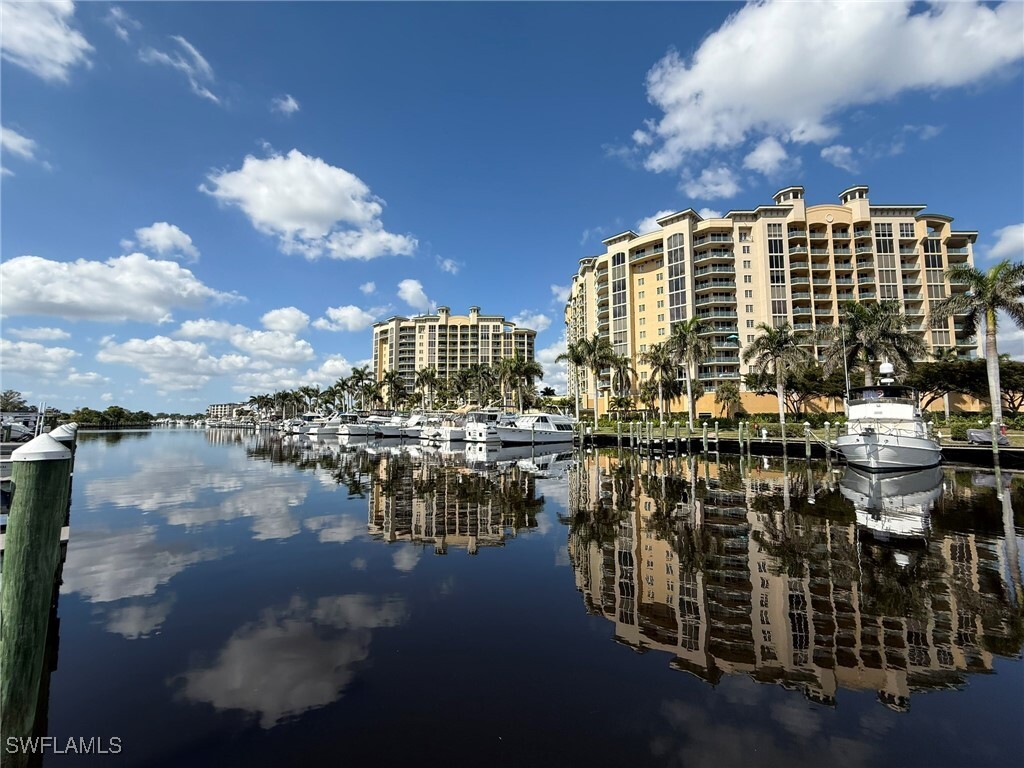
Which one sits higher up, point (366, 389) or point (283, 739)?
point (366, 389)

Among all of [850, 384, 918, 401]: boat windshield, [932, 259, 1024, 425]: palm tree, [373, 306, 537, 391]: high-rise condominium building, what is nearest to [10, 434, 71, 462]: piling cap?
[850, 384, 918, 401]: boat windshield

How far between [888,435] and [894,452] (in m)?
0.98

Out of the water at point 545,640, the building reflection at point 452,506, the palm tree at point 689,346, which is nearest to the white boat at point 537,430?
the palm tree at point 689,346

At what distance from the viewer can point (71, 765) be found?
4.73 m

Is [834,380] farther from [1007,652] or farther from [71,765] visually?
[71,765]

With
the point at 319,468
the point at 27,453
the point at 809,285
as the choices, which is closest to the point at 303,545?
the point at 27,453

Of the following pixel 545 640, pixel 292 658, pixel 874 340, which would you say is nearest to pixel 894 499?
pixel 545 640

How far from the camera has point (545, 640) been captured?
7.43 m

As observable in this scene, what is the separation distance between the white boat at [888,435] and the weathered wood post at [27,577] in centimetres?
3276

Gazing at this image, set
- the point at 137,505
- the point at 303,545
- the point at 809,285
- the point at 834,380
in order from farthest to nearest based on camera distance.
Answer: the point at 809,285, the point at 834,380, the point at 137,505, the point at 303,545

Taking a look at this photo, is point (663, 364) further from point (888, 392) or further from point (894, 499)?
point (894, 499)

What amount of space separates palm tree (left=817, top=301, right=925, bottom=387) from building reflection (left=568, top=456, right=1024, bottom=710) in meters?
33.4

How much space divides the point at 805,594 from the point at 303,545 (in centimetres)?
1164

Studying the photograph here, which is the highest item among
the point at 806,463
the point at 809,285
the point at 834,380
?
the point at 809,285
